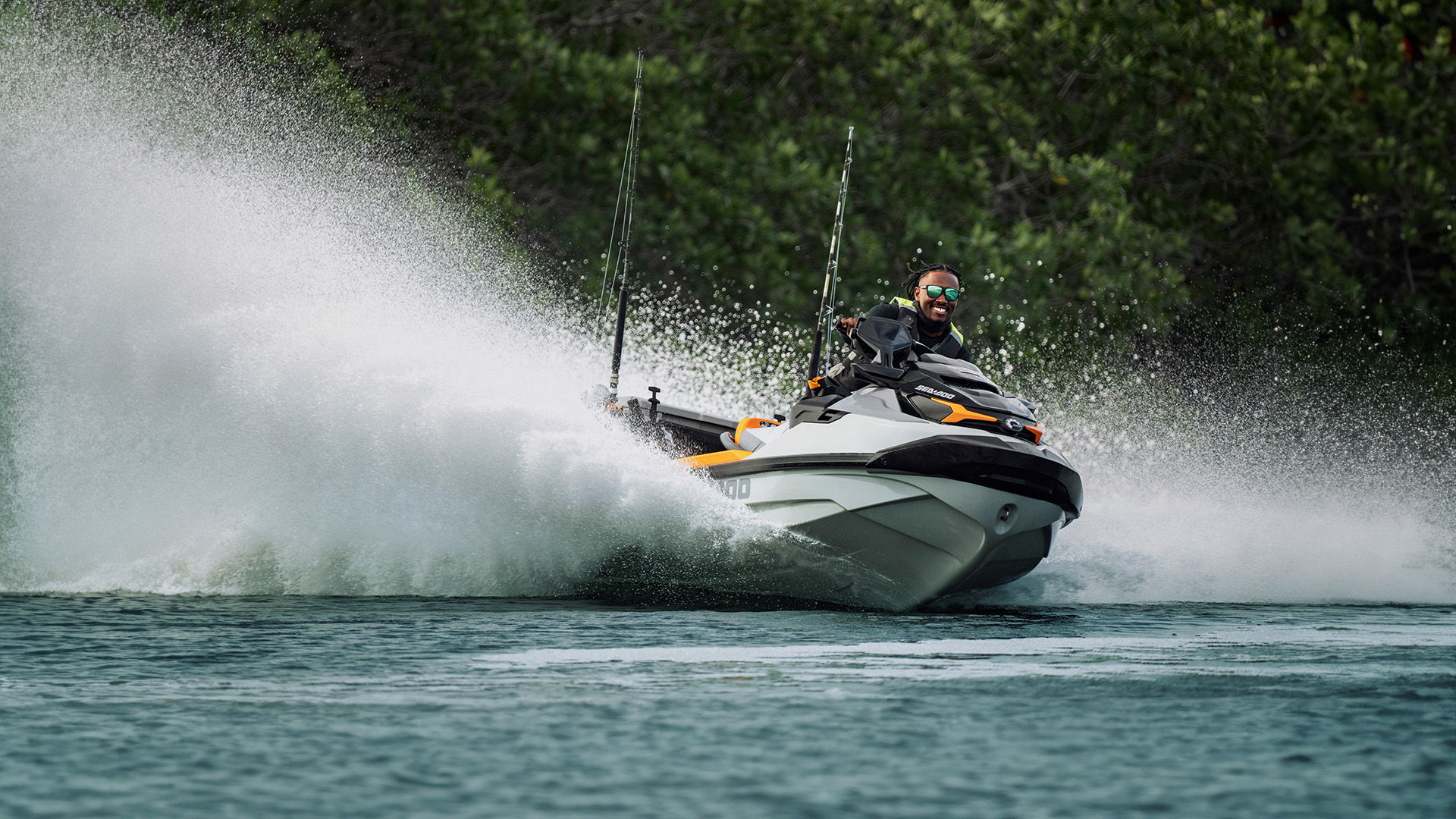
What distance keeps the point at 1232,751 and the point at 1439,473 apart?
16.8 metres

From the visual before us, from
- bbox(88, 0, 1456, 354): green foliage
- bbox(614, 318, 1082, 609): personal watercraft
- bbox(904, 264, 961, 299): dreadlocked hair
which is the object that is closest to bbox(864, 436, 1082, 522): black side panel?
bbox(614, 318, 1082, 609): personal watercraft

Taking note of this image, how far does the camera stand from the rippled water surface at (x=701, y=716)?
193 inches

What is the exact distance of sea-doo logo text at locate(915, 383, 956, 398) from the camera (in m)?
9.06

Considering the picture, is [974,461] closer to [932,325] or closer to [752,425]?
[932,325]

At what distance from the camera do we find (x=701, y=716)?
5949 mm

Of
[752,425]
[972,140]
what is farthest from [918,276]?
[972,140]

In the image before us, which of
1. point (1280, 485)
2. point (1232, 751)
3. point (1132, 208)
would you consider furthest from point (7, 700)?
point (1132, 208)

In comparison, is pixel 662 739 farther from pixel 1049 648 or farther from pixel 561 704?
pixel 1049 648

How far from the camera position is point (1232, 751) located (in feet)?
18.1

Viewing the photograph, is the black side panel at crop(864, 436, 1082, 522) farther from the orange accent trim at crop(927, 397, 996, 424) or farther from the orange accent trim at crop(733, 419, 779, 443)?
the orange accent trim at crop(733, 419, 779, 443)

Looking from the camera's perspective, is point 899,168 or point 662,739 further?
point 899,168

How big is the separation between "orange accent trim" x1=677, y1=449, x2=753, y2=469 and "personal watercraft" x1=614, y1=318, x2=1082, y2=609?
1 centimetres

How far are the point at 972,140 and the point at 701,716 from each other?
15862 mm

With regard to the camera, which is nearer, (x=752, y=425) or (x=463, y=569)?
(x=463, y=569)
